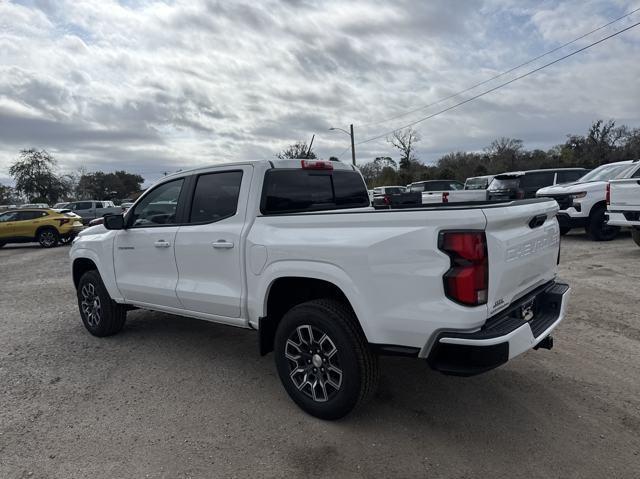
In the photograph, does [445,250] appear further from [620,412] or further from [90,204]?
[90,204]

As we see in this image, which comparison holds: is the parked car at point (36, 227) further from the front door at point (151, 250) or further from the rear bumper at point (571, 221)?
the rear bumper at point (571, 221)

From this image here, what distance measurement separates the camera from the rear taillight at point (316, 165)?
13.4 feet

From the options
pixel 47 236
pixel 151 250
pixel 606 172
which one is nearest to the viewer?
pixel 151 250

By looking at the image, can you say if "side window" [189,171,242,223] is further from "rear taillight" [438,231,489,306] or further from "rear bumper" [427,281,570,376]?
"rear bumper" [427,281,570,376]

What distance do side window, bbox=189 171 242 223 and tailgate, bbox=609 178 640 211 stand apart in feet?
25.7

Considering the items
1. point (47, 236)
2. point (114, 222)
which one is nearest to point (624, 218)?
point (114, 222)

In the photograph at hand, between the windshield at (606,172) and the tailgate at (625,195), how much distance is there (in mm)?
3057

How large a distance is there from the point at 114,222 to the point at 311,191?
6.99 ft

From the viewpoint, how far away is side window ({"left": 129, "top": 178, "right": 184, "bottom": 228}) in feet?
14.4

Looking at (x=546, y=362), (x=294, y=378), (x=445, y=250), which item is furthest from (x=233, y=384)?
(x=546, y=362)

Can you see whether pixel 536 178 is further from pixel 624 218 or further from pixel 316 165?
pixel 316 165

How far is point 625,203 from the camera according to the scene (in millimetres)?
8484

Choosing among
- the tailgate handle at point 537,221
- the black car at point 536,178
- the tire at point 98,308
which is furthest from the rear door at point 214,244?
the black car at point 536,178

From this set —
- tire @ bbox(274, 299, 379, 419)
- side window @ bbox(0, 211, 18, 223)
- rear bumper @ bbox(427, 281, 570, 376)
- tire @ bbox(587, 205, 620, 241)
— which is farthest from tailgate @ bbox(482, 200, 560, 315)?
side window @ bbox(0, 211, 18, 223)
